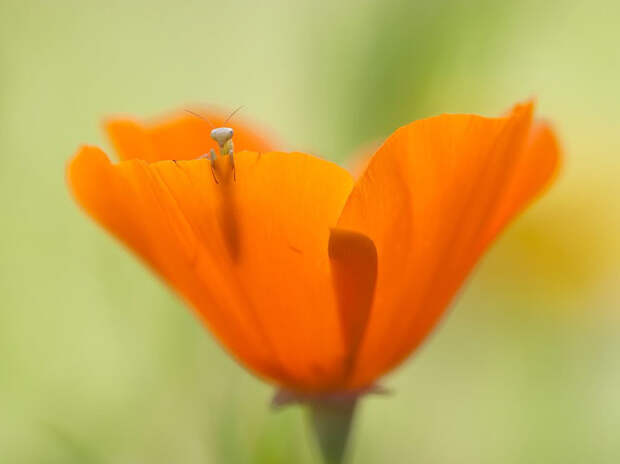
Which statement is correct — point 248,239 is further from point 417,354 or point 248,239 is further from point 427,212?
point 417,354

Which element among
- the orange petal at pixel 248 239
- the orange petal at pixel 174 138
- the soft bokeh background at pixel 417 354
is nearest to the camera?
the orange petal at pixel 248 239

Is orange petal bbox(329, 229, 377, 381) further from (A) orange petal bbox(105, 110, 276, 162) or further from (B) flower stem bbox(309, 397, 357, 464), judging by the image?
(A) orange petal bbox(105, 110, 276, 162)

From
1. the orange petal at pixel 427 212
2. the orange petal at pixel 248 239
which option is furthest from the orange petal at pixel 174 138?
the orange petal at pixel 427 212

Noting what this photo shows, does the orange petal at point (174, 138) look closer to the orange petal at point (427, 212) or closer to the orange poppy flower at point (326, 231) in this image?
the orange poppy flower at point (326, 231)

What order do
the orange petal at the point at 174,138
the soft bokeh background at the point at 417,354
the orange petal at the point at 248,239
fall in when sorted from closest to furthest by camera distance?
the orange petal at the point at 248,239
the orange petal at the point at 174,138
the soft bokeh background at the point at 417,354

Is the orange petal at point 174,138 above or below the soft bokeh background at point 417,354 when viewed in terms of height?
above

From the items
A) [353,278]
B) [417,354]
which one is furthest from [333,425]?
[417,354]

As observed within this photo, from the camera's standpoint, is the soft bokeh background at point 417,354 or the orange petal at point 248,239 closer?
the orange petal at point 248,239
